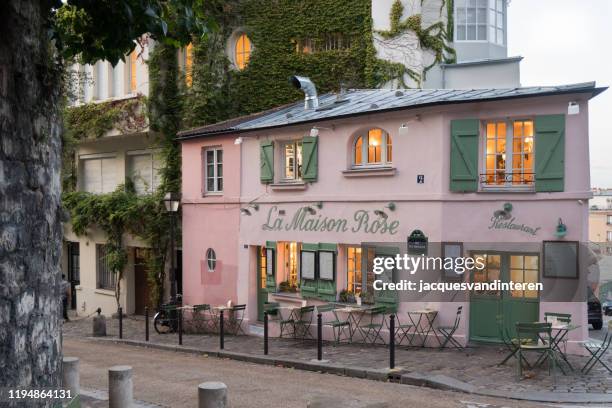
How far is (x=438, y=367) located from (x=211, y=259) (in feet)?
28.1

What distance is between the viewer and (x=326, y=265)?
50.1 feet

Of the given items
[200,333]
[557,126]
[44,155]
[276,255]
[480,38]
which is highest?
[480,38]

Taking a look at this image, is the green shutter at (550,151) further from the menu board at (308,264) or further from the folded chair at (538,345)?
the menu board at (308,264)

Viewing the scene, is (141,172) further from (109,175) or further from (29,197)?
(29,197)

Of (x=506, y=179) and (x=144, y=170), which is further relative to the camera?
(x=144, y=170)

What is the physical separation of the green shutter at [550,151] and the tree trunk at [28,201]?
402 inches

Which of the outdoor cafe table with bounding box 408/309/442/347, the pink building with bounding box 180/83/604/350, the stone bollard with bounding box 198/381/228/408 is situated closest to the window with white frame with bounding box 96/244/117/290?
the pink building with bounding box 180/83/604/350

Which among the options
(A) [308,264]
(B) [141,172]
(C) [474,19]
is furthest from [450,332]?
(B) [141,172]

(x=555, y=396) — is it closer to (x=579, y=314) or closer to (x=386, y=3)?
(x=579, y=314)

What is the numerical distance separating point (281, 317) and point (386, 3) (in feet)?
35.2

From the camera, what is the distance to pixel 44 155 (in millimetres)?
4254

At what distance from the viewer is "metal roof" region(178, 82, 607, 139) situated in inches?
503

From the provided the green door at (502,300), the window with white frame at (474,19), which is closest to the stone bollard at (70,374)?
the green door at (502,300)

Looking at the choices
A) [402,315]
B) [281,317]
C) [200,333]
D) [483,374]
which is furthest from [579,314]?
[200,333]
